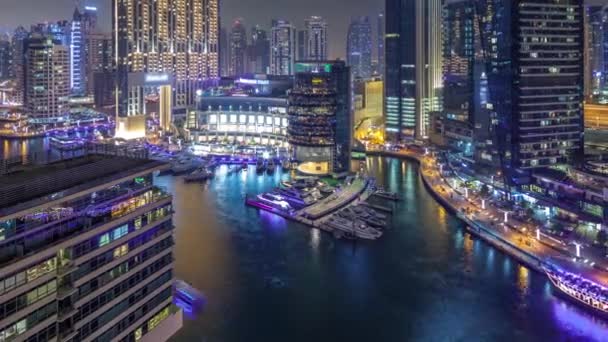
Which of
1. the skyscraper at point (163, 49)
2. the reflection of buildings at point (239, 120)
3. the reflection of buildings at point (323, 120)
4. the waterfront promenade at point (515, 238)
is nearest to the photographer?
the waterfront promenade at point (515, 238)

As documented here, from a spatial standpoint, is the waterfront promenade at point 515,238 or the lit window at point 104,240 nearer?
the lit window at point 104,240

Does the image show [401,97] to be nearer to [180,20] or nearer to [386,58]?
[386,58]

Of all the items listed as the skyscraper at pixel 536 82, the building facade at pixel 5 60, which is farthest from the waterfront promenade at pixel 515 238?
the building facade at pixel 5 60

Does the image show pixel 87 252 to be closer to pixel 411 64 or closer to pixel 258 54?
pixel 411 64

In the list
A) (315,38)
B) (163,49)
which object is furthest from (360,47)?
(163,49)

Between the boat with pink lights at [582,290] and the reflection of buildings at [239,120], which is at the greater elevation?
the reflection of buildings at [239,120]

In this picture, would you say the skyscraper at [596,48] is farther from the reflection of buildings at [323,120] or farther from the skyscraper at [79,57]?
the skyscraper at [79,57]

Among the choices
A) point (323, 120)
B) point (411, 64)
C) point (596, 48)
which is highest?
point (596, 48)
